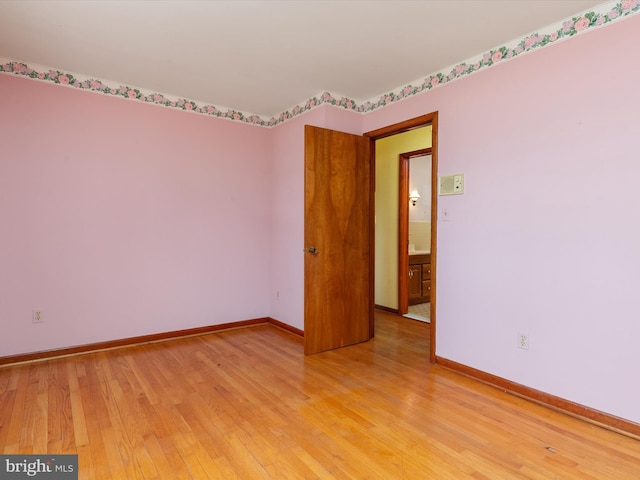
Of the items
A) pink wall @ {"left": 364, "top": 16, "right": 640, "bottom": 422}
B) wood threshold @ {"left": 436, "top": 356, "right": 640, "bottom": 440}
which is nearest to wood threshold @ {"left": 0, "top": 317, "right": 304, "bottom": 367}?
wood threshold @ {"left": 436, "top": 356, "right": 640, "bottom": 440}

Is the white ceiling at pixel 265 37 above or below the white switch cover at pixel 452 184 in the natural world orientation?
above

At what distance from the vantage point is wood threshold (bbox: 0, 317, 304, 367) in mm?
3027

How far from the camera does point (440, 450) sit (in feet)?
6.07

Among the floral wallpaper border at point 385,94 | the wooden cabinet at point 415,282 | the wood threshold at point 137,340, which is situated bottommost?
the wood threshold at point 137,340

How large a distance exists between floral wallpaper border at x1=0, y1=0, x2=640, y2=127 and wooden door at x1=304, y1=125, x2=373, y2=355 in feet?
1.55

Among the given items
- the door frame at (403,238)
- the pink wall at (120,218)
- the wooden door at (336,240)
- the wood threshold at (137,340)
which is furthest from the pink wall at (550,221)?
the pink wall at (120,218)

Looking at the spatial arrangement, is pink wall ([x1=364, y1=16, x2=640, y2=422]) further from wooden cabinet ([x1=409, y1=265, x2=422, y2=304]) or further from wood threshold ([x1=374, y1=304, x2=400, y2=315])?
wooden cabinet ([x1=409, y1=265, x2=422, y2=304])

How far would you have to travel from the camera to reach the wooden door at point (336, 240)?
3242 millimetres

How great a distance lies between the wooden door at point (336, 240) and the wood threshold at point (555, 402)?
3.42ft

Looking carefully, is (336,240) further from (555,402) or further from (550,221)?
(555,402)

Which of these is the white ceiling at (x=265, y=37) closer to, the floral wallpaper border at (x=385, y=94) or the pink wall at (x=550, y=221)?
the floral wallpaper border at (x=385, y=94)

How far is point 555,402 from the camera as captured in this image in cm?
230

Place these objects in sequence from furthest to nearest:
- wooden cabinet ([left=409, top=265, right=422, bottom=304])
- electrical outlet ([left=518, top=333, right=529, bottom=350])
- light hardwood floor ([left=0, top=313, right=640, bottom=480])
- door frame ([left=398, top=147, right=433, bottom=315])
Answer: wooden cabinet ([left=409, top=265, right=422, bottom=304]) < door frame ([left=398, top=147, right=433, bottom=315]) < electrical outlet ([left=518, top=333, right=529, bottom=350]) < light hardwood floor ([left=0, top=313, right=640, bottom=480])

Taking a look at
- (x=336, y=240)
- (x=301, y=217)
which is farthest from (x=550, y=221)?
(x=301, y=217)
